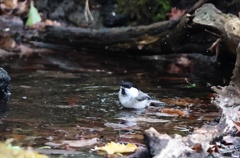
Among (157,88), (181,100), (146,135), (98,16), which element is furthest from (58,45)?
(146,135)

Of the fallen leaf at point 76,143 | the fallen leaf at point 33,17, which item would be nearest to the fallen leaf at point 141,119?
the fallen leaf at point 76,143

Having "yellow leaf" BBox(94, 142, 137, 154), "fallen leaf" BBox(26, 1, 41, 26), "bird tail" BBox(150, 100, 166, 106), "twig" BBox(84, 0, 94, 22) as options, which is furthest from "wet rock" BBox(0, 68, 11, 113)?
"fallen leaf" BBox(26, 1, 41, 26)

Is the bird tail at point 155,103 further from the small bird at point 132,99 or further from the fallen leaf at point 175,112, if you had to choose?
the fallen leaf at point 175,112

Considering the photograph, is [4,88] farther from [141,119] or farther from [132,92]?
[141,119]

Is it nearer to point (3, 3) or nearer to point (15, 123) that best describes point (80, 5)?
point (3, 3)

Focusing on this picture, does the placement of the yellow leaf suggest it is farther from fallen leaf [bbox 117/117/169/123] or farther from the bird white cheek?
the bird white cheek

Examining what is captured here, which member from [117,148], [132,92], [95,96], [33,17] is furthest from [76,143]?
[33,17]
